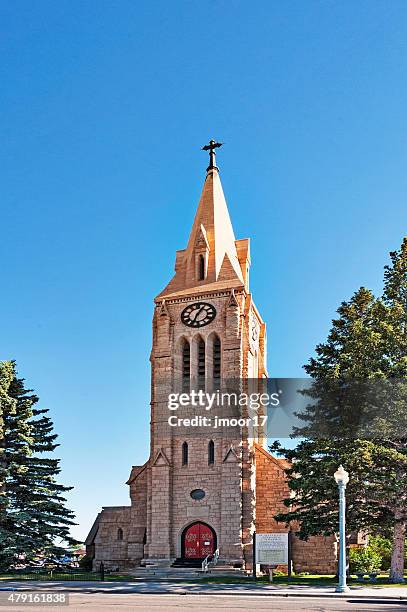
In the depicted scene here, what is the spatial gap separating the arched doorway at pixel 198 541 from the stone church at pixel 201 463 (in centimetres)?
6

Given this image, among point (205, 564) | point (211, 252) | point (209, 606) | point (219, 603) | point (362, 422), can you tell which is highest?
point (211, 252)

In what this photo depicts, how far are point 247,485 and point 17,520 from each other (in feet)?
42.5

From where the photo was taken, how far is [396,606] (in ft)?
68.6

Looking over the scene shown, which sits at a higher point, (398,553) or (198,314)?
(198,314)

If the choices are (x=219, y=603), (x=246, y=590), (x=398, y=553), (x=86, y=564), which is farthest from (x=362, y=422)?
(x=86, y=564)

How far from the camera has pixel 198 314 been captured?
155ft

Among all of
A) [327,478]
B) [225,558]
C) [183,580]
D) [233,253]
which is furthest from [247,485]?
[233,253]

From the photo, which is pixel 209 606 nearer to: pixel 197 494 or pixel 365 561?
pixel 365 561

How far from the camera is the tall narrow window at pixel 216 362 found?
45.9 metres

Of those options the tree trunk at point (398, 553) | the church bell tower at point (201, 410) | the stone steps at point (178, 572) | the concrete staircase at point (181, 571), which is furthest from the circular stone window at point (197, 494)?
the tree trunk at point (398, 553)

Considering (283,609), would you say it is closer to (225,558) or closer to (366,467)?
(366,467)

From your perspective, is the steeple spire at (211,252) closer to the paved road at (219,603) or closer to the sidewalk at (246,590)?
the sidewalk at (246,590)

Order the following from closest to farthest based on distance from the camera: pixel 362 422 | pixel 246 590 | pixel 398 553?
1. pixel 246 590
2. pixel 398 553
3. pixel 362 422

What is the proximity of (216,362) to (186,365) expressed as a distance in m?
2.00
